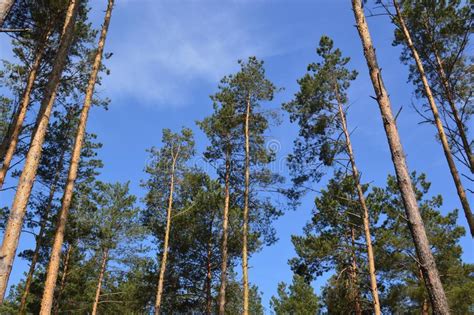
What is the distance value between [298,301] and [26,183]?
22.5m

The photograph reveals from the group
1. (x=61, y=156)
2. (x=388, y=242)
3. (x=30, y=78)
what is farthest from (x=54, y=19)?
(x=388, y=242)

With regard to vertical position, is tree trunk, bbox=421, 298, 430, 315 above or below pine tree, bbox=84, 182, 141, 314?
below

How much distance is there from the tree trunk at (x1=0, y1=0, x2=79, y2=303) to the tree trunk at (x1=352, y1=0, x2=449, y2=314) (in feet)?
19.7

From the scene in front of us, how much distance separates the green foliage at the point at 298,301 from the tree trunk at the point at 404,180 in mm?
20854

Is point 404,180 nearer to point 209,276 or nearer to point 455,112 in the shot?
point 455,112

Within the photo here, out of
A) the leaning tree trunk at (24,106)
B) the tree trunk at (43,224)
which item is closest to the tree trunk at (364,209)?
the leaning tree trunk at (24,106)

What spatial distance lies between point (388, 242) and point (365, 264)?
54.4 inches

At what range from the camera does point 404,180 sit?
5387mm

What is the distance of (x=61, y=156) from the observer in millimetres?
16328

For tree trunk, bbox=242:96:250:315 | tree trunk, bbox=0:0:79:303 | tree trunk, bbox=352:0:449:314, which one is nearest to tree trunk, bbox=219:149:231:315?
tree trunk, bbox=242:96:250:315

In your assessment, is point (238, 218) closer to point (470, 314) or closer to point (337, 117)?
point (337, 117)

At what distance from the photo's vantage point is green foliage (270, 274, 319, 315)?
2506cm

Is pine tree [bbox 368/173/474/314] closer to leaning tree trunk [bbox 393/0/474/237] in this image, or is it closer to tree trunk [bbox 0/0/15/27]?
leaning tree trunk [bbox 393/0/474/237]

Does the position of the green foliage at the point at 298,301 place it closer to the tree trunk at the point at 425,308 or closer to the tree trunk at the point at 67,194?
the tree trunk at the point at 425,308
